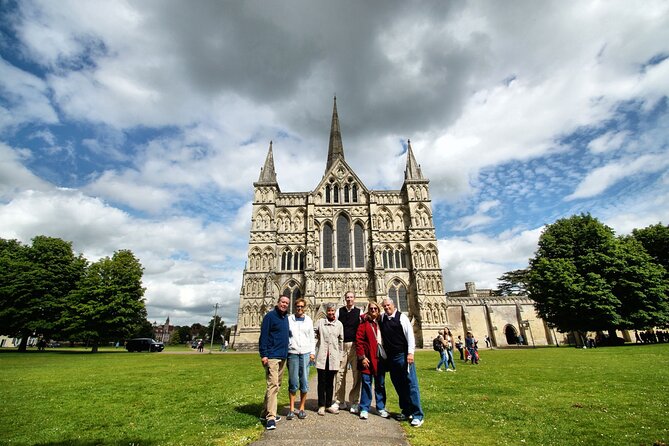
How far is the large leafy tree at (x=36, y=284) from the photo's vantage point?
1081 inches

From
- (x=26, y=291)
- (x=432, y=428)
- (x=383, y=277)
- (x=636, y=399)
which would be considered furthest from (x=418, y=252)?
(x=26, y=291)

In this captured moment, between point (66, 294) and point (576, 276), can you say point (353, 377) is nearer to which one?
point (576, 276)

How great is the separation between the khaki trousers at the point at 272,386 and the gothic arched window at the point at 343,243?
3020cm

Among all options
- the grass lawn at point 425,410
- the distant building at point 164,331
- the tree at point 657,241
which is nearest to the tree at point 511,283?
the tree at point 657,241

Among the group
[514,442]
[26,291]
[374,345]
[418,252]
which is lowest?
[514,442]

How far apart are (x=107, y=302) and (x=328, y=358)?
3060cm

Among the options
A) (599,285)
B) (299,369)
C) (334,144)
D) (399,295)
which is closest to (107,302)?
(399,295)

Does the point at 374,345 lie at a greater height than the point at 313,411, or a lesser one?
greater

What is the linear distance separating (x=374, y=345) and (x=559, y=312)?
2743 cm

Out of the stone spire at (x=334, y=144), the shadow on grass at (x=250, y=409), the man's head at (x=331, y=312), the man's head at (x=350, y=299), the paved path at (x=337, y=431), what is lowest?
the paved path at (x=337, y=431)

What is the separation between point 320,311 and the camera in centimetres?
3288

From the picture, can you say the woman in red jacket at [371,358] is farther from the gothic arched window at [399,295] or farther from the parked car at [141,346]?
the parked car at [141,346]

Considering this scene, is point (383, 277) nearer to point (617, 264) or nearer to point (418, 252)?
point (418, 252)

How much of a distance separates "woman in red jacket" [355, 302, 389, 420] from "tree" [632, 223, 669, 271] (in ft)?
122
